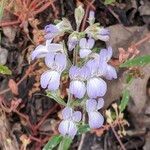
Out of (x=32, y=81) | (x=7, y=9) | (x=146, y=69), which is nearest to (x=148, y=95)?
(x=146, y=69)

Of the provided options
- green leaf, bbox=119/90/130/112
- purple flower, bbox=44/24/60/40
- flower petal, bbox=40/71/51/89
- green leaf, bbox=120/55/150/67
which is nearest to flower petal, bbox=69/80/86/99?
flower petal, bbox=40/71/51/89

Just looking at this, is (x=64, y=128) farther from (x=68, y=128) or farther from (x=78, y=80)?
(x=78, y=80)

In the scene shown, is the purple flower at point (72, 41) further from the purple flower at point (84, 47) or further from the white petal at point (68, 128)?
the white petal at point (68, 128)

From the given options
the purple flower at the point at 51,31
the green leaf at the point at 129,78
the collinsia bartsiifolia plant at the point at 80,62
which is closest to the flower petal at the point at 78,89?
the collinsia bartsiifolia plant at the point at 80,62

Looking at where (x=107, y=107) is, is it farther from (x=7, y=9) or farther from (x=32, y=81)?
(x=7, y=9)

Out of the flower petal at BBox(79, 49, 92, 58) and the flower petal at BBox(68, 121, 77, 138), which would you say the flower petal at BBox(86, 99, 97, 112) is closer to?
the flower petal at BBox(68, 121, 77, 138)

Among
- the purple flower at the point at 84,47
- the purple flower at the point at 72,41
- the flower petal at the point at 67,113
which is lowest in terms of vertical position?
the flower petal at the point at 67,113

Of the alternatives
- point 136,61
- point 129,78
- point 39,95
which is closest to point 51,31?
point 136,61
